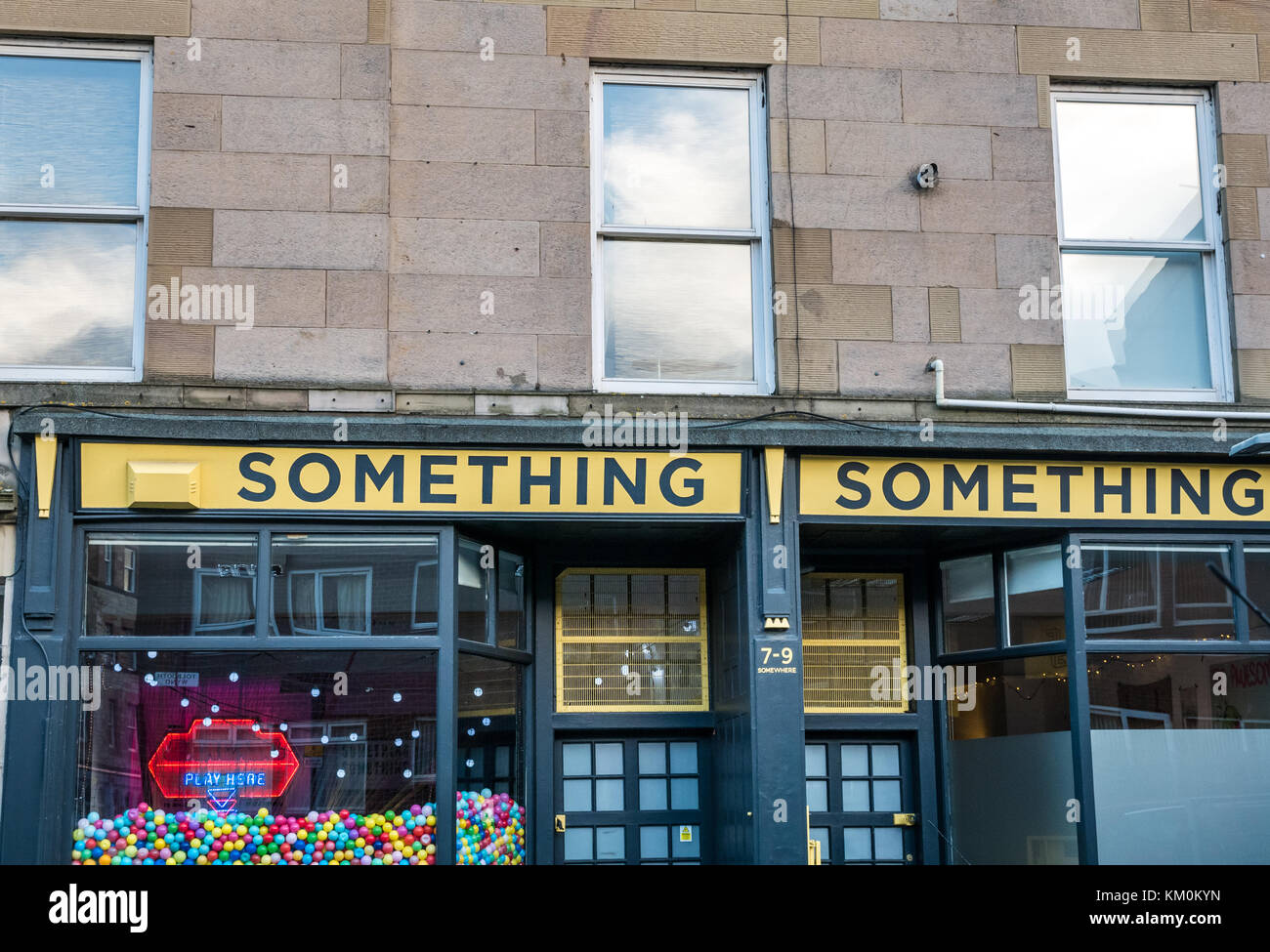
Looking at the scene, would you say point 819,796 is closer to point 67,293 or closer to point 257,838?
point 257,838

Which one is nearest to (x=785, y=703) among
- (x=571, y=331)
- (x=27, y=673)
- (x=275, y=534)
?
(x=571, y=331)

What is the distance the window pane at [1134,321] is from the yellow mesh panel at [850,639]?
78.8 inches

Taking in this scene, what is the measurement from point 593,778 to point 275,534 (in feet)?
9.09

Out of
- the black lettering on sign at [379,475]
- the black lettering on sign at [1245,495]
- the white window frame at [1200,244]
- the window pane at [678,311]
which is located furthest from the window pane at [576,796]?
the black lettering on sign at [1245,495]

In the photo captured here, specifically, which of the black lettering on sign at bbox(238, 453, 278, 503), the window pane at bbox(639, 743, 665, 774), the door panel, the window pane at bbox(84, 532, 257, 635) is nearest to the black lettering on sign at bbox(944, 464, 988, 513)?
the door panel

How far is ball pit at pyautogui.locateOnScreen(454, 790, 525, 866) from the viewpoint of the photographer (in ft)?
28.5

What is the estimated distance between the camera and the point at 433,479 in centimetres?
859

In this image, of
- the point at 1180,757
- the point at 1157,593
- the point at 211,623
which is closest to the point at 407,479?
the point at 211,623

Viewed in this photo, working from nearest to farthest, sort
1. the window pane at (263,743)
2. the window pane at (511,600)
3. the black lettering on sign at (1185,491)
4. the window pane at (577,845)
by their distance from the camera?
the window pane at (263,743), the black lettering on sign at (1185,491), the window pane at (511,600), the window pane at (577,845)

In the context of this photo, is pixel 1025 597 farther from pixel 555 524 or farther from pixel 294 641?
pixel 294 641

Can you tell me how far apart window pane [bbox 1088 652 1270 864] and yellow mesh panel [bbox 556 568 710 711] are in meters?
2.64

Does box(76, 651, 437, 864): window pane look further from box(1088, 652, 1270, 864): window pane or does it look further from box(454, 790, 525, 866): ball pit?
box(1088, 652, 1270, 864): window pane

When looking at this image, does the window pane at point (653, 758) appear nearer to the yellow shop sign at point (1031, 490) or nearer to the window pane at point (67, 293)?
the yellow shop sign at point (1031, 490)

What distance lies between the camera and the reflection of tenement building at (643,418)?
8.43 meters
